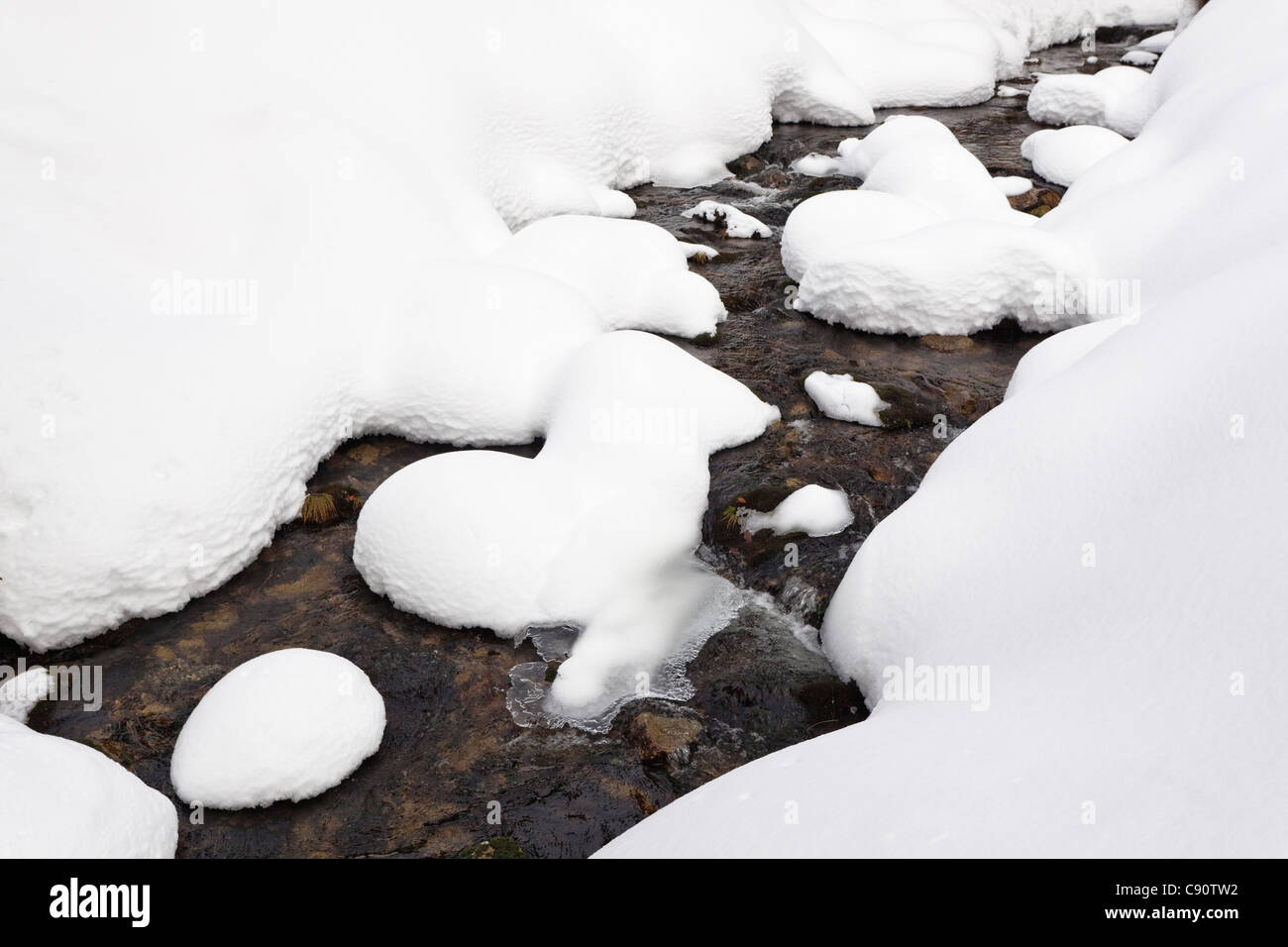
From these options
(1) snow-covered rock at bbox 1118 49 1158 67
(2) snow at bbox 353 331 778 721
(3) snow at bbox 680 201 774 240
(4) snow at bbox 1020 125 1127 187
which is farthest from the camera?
(1) snow-covered rock at bbox 1118 49 1158 67

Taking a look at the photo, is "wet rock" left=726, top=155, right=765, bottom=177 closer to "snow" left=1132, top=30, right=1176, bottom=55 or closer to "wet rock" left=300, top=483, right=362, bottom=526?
"wet rock" left=300, top=483, right=362, bottom=526

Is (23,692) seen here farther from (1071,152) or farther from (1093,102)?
(1093,102)

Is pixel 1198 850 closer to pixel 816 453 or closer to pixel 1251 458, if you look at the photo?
pixel 1251 458

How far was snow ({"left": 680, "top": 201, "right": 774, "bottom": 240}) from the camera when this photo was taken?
33.1ft

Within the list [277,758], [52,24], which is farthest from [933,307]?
[52,24]

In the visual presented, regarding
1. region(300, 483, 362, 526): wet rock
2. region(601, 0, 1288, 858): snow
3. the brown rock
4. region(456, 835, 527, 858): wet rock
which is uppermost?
region(601, 0, 1288, 858): snow

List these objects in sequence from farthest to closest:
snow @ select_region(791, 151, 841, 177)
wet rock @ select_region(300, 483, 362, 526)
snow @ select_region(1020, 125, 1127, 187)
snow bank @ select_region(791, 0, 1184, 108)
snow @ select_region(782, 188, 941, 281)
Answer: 1. snow bank @ select_region(791, 0, 1184, 108)
2. snow @ select_region(791, 151, 841, 177)
3. snow @ select_region(1020, 125, 1127, 187)
4. snow @ select_region(782, 188, 941, 281)
5. wet rock @ select_region(300, 483, 362, 526)

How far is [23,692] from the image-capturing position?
493 centimetres

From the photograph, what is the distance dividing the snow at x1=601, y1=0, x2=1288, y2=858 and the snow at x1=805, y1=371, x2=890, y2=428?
5.92 ft

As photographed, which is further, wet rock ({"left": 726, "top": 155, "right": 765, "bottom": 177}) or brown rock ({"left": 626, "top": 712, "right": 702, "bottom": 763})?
wet rock ({"left": 726, "top": 155, "right": 765, "bottom": 177})

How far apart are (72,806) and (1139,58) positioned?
58.8 feet

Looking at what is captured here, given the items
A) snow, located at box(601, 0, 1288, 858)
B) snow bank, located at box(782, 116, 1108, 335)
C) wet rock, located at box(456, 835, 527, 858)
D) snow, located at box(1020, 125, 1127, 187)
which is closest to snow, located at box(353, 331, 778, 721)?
wet rock, located at box(456, 835, 527, 858)

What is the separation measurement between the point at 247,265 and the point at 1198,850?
6.03 m

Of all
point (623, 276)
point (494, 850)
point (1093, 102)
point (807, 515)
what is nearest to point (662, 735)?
point (494, 850)
